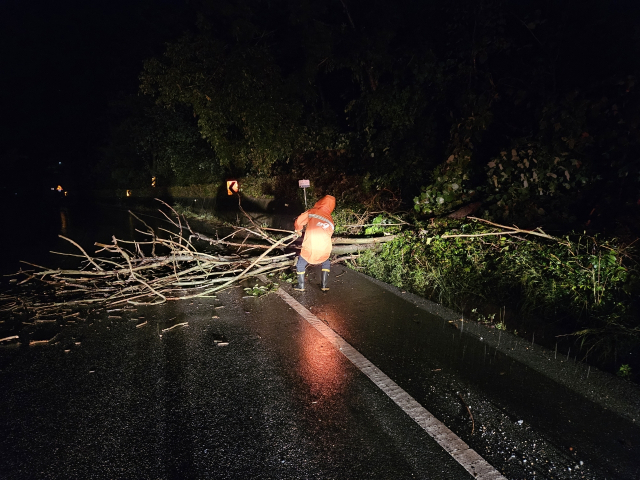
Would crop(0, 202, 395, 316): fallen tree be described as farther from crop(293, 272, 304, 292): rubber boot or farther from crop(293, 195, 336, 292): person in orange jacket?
crop(293, 195, 336, 292): person in orange jacket

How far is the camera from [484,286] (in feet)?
19.3

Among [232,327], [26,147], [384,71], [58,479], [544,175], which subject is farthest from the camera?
[26,147]

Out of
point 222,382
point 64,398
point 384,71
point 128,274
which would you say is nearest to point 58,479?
point 64,398

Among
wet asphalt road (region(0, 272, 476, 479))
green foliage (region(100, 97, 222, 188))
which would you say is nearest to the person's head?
wet asphalt road (region(0, 272, 476, 479))

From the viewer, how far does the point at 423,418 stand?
9.87 ft

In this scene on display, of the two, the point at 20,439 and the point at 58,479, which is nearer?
the point at 58,479

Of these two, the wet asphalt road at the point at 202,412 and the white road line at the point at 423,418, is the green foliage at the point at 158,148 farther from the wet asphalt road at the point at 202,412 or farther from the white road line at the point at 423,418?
the white road line at the point at 423,418

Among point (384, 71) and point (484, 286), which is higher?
point (384, 71)

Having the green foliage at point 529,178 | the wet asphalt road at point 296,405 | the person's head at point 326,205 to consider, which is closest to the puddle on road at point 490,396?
the wet asphalt road at point 296,405

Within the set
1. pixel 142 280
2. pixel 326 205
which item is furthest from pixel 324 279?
pixel 142 280

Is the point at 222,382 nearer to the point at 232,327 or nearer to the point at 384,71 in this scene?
the point at 232,327

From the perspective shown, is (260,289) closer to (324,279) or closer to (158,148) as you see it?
(324,279)

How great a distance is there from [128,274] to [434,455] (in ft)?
20.3

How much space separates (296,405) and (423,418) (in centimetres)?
95
